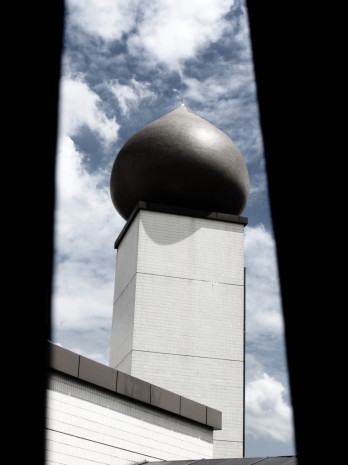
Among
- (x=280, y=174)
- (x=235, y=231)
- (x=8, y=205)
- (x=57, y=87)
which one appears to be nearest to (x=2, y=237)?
(x=8, y=205)

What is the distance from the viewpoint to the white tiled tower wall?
16.5 metres

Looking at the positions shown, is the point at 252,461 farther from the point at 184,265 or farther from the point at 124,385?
the point at 184,265

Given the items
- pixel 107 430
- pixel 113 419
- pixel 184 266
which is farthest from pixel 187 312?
pixel 107 430

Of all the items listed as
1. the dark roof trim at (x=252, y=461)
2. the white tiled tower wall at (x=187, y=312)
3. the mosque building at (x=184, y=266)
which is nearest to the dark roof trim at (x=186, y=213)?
the mosque building at (x=184, y=266)

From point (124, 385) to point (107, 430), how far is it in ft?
2.32

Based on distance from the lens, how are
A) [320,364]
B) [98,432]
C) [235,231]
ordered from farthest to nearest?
1. [235,231]
2. [98,432]
3. [320,364]

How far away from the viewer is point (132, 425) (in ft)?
31.3

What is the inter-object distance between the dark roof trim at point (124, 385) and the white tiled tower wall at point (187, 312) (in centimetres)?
554

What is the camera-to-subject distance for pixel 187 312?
17.4m

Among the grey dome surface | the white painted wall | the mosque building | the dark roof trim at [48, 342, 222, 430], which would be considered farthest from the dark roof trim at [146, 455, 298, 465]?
the grey dome surface

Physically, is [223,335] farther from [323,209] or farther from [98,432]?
[323,209]

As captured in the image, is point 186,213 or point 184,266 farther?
point 186,213

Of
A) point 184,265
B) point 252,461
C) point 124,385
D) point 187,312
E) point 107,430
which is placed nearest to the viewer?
point 252,461

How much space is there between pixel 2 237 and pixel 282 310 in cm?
70
